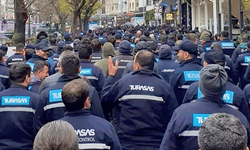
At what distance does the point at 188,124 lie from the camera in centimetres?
447

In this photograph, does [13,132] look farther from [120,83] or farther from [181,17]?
[181,17]

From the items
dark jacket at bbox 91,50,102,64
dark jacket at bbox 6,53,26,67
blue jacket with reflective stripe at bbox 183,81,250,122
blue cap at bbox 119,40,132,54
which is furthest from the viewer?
dark jacket at bbox 6,53,26,67

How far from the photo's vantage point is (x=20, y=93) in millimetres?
6109

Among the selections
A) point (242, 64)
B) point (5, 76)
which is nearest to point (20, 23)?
point (5, 76)

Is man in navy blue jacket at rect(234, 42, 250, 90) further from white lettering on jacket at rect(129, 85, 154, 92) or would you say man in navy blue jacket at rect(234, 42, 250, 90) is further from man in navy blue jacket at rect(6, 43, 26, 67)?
white lettering on jacket at rect(129, 85, 154, 92)

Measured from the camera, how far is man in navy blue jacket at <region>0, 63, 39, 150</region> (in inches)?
233

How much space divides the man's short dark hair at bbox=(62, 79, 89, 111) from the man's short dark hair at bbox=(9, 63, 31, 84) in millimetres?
1804

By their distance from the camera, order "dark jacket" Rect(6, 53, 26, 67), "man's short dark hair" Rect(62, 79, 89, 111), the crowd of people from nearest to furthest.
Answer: the crowd of people, "man's short dark hair" Rect(62, 79, 89, 111), "dark jacket" Rect(6, 53, 26, 67)

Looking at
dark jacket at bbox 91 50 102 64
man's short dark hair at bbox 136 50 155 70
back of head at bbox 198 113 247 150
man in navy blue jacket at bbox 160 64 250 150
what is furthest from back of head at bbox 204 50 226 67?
dark jacket at bbox 91 50 102 64

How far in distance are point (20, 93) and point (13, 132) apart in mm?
504

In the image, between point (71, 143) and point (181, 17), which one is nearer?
point (71, 143)

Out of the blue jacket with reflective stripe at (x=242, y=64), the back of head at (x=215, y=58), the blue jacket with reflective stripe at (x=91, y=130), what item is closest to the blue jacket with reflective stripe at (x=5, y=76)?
the back of head at (x=215, y=58)

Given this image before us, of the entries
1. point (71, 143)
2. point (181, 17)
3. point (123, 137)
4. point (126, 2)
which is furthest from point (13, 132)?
point (126, 2)

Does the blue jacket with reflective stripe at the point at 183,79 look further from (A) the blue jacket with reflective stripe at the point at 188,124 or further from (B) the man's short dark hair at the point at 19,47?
(B) the man's short dark hair at the point at 19,47
